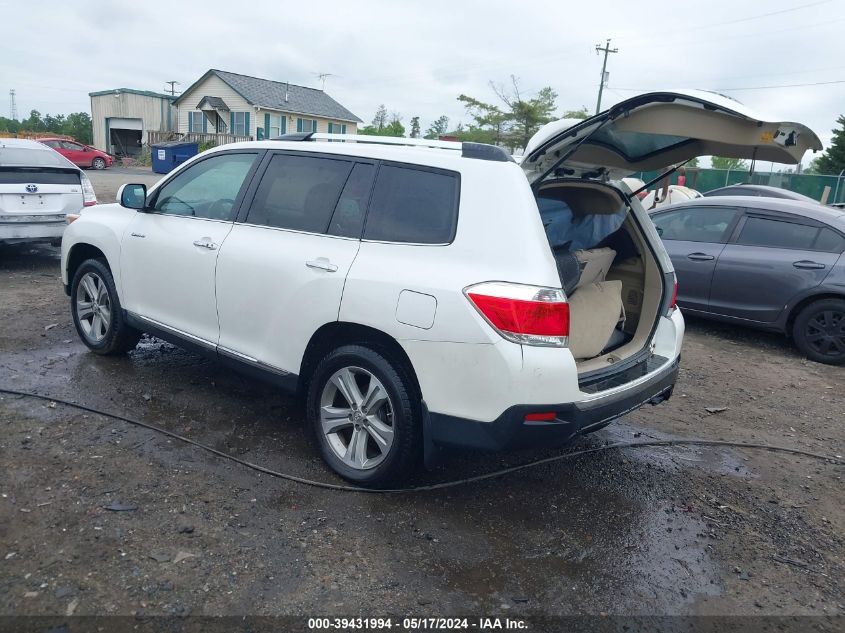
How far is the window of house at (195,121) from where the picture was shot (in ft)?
132

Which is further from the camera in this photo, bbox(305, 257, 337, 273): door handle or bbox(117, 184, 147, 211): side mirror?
bbox(117, 184, 147, 211): side mirror

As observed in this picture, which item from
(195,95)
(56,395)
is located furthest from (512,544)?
(195,95)

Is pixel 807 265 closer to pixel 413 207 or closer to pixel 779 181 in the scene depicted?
pixel 413 207

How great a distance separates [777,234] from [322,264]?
5685 millimetres

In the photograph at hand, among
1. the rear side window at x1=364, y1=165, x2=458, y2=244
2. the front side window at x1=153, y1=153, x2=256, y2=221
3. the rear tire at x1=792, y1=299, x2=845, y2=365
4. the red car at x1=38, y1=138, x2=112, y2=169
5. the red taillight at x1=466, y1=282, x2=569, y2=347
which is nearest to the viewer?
the red taillight at x1=466, y1=282, x2=569, y2=347

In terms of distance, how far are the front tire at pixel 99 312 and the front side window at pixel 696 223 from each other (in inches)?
239

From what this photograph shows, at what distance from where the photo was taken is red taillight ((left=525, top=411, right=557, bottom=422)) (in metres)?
3.01

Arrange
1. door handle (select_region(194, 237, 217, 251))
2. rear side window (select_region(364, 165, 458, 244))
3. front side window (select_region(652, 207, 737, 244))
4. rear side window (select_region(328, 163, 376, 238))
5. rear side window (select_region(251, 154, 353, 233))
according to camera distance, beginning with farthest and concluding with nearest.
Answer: front side window (select_region(652, 207, 737, 244))
door handle (select_region(194, 237, 217, 251))
rear side window (select_region(251, 154, 353, 233))
rear side window (select_region(328, 163, 376, 238))
rear side window (select_region(364, 165, 458, 244))

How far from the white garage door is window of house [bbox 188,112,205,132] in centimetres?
431

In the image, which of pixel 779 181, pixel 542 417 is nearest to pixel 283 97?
pixel 779 181

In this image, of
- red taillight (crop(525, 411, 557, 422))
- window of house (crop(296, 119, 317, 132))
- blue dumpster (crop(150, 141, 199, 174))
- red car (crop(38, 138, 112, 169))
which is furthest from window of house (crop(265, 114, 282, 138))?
red taillight (crop(525, 411, 557, 422))

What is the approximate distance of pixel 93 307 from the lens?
17.4 ft

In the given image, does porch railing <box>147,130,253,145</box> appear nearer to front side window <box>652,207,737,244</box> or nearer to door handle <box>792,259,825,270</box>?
front side window <box>652,207,737,244</box>

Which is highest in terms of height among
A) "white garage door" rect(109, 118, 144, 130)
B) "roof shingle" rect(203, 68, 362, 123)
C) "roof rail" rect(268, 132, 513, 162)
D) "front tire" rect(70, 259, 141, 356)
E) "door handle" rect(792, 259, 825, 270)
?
"roof shingle" rect(203, 68, 362, 123)
